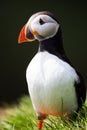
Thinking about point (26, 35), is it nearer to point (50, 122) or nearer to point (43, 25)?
point (43, 25)

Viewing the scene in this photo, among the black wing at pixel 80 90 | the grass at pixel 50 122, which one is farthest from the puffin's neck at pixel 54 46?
the grass at pixel 50 122

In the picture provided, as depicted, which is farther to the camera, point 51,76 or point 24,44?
point 24,44

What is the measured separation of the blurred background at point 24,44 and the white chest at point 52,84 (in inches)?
159

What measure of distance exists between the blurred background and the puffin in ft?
13.2

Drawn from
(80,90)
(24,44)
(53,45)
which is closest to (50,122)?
(80,90)

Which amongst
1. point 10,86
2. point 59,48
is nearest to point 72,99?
point 59,48

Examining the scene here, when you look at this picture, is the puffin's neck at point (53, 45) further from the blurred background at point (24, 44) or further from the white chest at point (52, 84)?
the blurred background at point (24, 44)

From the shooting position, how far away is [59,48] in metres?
2.78

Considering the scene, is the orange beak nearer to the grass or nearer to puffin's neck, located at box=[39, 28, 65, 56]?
puffin's neck, located at box=[39, 28, 65, 56]

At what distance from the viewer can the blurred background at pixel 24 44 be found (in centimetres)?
697

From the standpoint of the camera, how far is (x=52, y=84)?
8.75ft

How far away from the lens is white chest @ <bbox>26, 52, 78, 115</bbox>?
2.67m

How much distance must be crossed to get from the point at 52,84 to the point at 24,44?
4502 mm

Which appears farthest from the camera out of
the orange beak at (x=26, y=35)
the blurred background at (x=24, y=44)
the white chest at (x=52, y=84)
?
the blurred background at (x=24, y=44)
